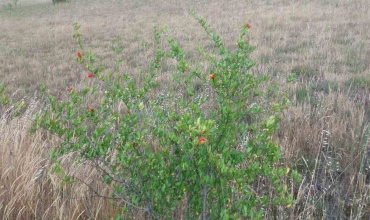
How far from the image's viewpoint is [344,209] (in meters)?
2.59

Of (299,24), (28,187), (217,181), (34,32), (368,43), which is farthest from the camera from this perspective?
(34,32)

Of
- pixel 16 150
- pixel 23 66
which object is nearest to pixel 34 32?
pixel 23 66

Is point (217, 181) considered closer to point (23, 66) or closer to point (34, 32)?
point (23, 66)

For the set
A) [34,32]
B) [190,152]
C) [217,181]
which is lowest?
[34,32]

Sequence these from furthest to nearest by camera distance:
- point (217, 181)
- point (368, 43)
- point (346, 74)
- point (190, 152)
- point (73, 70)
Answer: point (73, 70)
point (368, 43)
point (346, 74)
point (217, 181)
point (190, 152)

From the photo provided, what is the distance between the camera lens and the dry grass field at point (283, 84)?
Answer: 8.25 feet

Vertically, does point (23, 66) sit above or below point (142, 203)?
below

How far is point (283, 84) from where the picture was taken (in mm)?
4898

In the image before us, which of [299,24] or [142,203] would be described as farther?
[299,24]

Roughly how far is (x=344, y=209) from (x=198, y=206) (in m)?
1.12

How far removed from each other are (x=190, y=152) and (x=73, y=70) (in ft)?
20.9

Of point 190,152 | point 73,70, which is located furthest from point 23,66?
point 190,152

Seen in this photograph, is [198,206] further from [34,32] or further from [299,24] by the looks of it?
[34,32]

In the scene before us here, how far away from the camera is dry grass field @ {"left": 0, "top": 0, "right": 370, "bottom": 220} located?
2.51 meters
